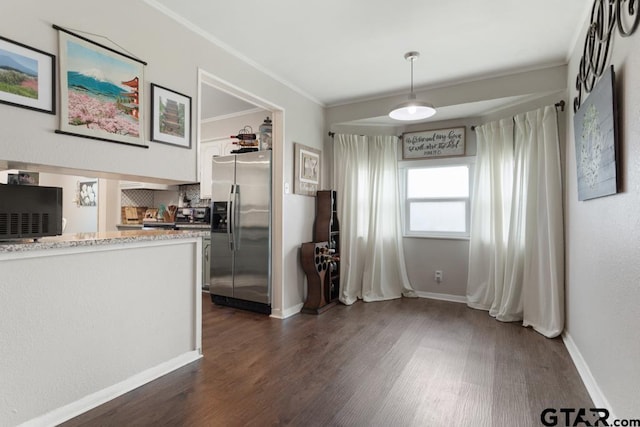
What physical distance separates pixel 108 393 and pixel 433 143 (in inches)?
160

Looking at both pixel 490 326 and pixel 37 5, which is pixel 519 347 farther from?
pixel 37 5

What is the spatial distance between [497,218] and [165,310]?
11.0 ft

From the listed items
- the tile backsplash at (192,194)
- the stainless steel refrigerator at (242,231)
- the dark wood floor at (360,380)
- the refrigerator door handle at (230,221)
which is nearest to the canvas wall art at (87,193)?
the tile backsplash at (192,194)

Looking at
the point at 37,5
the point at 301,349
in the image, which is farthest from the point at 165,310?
the point at 37,5

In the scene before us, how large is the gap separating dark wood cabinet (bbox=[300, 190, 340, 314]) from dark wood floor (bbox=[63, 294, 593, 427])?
0.50m

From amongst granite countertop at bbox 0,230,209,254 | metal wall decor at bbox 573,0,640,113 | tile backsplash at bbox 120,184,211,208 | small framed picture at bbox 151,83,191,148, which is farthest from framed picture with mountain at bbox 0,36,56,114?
tile backsplash at bbox 120,184,211,208

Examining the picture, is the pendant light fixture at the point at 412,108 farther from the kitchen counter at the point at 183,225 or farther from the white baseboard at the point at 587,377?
the kitchen counter at the point at 183,225

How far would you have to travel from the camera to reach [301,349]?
2.66 m

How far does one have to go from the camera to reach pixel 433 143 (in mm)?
4219

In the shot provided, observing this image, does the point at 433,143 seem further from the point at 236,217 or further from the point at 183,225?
the point at 183,225

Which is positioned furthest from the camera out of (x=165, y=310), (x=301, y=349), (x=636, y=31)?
(x=301, y=349)

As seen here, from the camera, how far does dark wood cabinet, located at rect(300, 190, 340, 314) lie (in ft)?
12.2

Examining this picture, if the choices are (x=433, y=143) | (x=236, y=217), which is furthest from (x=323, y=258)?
(x=433, y=143)

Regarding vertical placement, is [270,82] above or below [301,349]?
above
